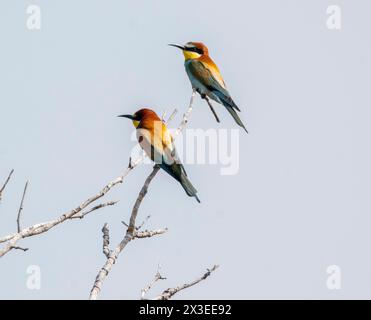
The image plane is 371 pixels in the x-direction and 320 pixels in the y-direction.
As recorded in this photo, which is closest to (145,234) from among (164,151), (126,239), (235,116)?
(126,239)

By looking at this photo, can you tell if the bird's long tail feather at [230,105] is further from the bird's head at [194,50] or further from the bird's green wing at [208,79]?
the bird's head at [194,50]

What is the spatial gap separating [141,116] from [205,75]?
1973 mm

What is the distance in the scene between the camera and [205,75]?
330 inches

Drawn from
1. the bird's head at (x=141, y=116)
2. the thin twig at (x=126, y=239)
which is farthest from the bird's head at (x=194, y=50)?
the thin twig at (x=126, y=239)

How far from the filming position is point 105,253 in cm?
492

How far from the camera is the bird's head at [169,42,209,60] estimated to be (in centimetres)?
869

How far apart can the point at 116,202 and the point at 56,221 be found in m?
0.34

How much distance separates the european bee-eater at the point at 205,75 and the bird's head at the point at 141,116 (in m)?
1.46

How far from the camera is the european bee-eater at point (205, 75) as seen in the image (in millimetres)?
8125

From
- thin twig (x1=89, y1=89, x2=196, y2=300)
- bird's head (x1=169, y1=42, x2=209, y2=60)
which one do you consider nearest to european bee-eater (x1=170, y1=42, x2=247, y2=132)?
bird's head (x1=169, y1=42, x2=209, y2=60)

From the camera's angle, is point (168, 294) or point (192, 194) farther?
point (192, 194)

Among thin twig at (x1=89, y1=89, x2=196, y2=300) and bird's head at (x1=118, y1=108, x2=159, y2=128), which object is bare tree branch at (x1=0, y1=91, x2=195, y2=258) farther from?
bird's head at (x1=118, y1=108, x2=159, y2=128)
